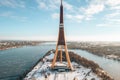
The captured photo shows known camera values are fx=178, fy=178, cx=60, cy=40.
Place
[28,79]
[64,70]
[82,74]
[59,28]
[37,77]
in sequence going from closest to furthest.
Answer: [28,79] < [37,77] < [82,74] < [64,70] < [59,28]

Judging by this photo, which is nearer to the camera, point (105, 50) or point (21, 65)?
point (21, 65)

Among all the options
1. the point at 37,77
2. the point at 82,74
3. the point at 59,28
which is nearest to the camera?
the point at 37,77

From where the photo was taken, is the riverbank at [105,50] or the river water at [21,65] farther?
the riverbank at [105,50]

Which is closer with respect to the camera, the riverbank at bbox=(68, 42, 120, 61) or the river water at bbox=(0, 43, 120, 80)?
the river water at bbox=(0, 43, 120, 80)

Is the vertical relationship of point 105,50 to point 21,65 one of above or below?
above

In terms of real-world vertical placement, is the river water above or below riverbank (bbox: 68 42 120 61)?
below

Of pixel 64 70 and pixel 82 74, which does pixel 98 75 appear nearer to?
pixel 82 74

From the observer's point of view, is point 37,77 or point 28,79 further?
point 37,77

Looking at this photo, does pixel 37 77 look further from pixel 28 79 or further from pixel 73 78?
pixel 73 78

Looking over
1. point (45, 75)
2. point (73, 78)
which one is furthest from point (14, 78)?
point (73, 78)

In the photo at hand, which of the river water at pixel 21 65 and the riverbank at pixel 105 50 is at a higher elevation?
the riverbank at pixel 105 50

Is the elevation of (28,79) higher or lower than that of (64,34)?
lower
